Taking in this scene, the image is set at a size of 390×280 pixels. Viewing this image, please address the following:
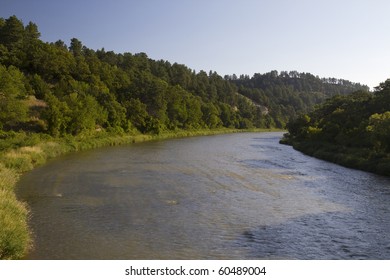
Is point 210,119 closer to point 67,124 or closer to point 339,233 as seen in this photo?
point 67,124

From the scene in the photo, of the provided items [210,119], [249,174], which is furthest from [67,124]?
[210,119]

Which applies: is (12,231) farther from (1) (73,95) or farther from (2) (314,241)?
(1) (73,95)

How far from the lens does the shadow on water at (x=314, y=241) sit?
18797 mm

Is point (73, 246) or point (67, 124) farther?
point (67, 124)

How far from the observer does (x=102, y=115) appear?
286ft

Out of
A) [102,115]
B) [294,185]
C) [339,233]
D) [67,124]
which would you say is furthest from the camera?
[102,115]

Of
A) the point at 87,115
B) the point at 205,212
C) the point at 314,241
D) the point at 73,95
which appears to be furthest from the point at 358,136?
the point at 73,95

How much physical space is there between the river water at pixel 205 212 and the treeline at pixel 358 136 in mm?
5807

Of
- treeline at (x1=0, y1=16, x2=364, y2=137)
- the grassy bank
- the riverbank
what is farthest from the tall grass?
treeline at (x1=0, y1=16, x2=364, y2=137)

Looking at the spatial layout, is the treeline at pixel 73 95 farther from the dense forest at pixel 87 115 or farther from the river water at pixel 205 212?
the river water at pixel 205 212

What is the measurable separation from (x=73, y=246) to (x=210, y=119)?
140263 mm

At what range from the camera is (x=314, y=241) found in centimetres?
2072

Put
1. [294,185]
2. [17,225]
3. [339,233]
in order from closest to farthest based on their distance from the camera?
[17,225]
[339,233]
[294,185]

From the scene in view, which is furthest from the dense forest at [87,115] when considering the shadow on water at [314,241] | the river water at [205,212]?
the shadow on water at [314,241]
